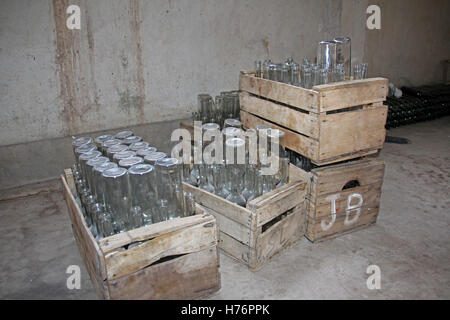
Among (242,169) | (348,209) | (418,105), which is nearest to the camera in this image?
(242,169)

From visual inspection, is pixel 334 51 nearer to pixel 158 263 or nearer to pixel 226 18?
pixel 226 18

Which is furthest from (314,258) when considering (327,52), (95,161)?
(327,52)

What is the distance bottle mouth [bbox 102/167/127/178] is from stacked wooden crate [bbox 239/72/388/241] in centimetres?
114

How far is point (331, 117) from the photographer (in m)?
2.26

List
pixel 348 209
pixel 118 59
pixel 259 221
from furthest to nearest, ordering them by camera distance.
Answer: pixel 118 59 < pixel 348 209 < pixel 259 221

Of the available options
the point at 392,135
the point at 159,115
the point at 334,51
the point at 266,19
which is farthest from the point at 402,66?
the point at 159,115

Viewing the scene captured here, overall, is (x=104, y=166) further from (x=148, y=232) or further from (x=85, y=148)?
(x=148, y=232)

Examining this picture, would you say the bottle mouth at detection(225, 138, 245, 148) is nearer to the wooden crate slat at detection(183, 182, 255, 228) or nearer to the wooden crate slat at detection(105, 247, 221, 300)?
the wooden crate slat at detection(183, 182, 255, 228)

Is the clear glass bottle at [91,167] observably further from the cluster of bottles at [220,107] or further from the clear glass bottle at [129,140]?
the cluster of bottles at [220,107]

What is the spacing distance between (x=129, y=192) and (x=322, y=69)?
147cm

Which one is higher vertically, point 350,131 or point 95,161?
point 350,131

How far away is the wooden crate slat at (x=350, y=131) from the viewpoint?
89.4 inches

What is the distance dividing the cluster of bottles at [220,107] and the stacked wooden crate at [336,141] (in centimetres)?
70

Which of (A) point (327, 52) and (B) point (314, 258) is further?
(A) point (327, 52)
